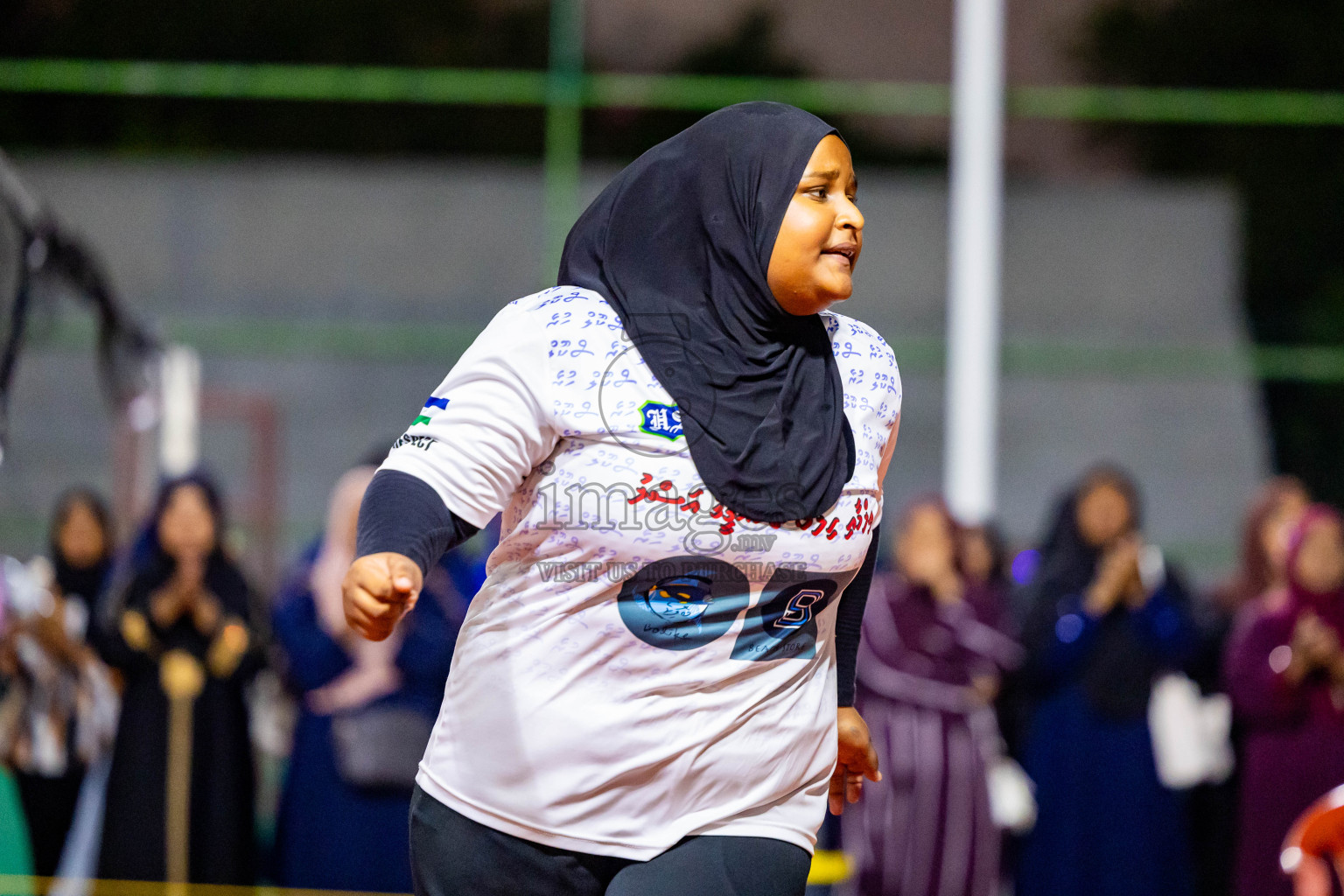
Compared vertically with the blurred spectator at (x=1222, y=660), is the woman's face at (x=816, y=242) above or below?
above

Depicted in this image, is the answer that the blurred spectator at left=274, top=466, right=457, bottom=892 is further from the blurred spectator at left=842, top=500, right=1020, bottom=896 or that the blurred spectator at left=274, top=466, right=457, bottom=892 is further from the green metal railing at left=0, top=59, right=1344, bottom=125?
the green metal railing at left=0, top=59, right=1344, bottom=125

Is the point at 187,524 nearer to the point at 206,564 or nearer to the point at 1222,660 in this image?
the point at 206,564

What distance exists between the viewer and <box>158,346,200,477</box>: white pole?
839 centimetres

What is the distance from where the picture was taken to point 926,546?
495 centimetres

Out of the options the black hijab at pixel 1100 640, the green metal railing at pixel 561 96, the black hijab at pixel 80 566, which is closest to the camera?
the black hijab at pixel 1100 640

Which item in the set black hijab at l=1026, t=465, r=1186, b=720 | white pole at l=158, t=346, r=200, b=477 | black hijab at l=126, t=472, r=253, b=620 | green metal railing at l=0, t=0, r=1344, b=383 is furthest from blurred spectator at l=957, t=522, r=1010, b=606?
white pole at l=158, t=346, r=200, b=477

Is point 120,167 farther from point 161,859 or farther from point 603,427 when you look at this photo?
point 603,427

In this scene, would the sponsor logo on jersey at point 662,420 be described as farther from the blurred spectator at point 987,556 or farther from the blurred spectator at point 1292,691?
the blurred spectator at point 987,556

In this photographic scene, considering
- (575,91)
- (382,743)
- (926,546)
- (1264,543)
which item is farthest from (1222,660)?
(575,91)

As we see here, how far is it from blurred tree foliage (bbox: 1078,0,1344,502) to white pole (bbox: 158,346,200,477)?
5374 mm

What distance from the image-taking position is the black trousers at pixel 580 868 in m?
1.69

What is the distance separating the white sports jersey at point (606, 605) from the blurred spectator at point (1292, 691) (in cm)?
348

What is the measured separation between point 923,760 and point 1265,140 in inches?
219

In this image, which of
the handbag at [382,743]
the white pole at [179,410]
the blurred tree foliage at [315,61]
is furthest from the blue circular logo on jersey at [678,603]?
the blurred tree foliage at [315,61]
